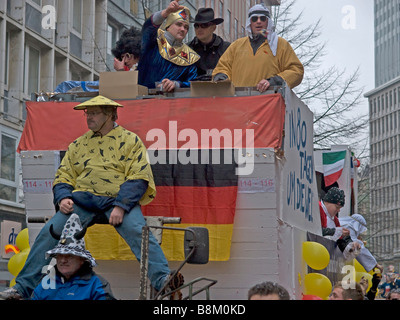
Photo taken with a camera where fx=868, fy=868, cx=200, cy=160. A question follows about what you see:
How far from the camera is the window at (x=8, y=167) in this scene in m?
26.2

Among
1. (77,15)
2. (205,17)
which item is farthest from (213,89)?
(77,15)

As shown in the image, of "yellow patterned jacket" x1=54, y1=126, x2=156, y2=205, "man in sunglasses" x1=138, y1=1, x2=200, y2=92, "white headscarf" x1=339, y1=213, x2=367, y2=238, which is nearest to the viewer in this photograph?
"yellow patterned jacket" x1=54, y1=126, x2=156, y2=205

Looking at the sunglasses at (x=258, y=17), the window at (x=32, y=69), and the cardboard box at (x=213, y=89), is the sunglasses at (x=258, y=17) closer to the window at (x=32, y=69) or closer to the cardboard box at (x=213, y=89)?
the cardboard box at (x=213, y=89)

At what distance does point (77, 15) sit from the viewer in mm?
32375

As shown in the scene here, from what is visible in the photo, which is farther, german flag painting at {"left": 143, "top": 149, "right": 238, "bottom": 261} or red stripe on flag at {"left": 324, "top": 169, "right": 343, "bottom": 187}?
red stripe on flag at {"left": 324, "top": 169, "right": 343, "bottom": 187}

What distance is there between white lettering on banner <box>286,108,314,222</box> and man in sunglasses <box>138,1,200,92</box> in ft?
4.14

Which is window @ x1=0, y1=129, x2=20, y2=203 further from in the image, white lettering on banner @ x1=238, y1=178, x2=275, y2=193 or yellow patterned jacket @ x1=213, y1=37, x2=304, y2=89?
white lettering on banner @ x1=238, y1=178, x2=275, y2=193

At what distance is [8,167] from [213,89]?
20.0m

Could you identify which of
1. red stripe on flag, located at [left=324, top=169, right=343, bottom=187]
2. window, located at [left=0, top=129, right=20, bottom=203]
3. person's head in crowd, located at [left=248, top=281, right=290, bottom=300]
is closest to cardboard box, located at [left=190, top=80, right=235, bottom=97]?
person's head in crowd, located at [left=248, top=281, right=290, bottom=300]

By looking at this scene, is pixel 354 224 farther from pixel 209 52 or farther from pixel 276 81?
pixel 276 81

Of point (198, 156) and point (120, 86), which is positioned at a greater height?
point (120, 86)

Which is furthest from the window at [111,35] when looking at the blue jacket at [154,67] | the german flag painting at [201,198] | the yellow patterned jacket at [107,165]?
the yellow patterned jacket at [107,165]

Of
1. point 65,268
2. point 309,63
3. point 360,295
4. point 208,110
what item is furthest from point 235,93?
point 309,63

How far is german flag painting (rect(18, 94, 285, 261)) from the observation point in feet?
23.6
